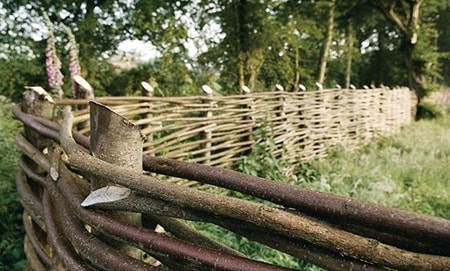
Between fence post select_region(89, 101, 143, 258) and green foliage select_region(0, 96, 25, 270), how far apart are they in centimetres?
164

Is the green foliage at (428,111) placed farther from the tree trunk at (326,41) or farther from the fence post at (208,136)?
the fence post at (208,136)

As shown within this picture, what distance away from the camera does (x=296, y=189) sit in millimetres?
803

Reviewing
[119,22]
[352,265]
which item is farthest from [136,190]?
[119,22]

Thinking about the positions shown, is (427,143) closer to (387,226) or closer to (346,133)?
(346,133)

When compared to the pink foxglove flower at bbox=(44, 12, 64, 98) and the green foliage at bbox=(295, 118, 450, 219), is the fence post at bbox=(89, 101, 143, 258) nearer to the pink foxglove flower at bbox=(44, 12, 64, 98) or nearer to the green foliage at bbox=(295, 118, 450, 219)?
the pink foxglove flower at bbox=(44, 12, 64, 98)

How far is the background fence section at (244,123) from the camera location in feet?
9.64

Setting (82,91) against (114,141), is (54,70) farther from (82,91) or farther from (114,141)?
(114,141)

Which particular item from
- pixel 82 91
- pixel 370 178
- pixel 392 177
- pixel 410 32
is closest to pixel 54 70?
pixel 82 91

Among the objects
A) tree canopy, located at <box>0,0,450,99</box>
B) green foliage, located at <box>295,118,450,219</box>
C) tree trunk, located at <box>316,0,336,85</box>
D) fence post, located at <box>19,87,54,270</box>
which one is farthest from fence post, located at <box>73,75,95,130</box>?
tree trunk, located at <box>316,0,336,85</box>

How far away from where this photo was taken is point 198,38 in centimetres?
1218

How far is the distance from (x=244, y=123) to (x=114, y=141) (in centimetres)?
334

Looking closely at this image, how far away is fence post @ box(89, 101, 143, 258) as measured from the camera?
99 centimetres

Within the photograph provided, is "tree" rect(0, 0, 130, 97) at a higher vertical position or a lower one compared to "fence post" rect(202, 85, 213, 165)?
higher

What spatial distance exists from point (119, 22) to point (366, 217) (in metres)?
10.3
